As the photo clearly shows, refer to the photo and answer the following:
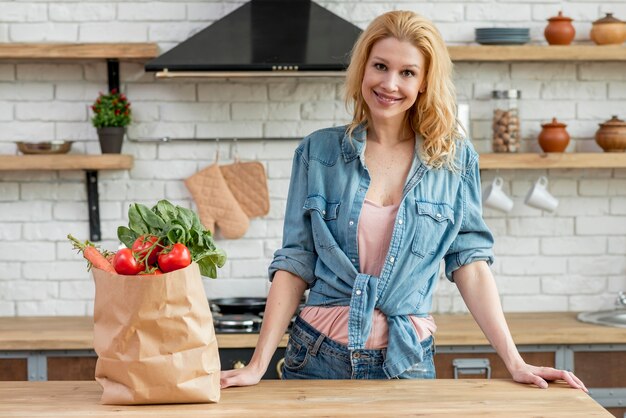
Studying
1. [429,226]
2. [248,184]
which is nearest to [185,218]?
[429,226]

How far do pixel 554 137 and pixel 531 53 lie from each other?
1.13 ft

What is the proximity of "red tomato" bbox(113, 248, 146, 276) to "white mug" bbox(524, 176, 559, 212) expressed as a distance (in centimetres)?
245

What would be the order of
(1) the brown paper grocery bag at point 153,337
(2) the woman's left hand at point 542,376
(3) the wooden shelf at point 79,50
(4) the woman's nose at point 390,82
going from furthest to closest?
1. (3) the wooden shelf at point 79,50
2. (4) the woman's nose at point 390,82
3. (2) the woman's left hand at point 542,376
4. (1) the brown paper grocery bag at point 153,337

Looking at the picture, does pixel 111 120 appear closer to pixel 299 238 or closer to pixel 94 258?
pixel 299 238

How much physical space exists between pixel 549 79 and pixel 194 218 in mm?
2492

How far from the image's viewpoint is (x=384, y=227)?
2.20 metres

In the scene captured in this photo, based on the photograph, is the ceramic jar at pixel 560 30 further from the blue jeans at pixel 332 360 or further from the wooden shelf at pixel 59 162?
the blue jeans at pixel 332 360

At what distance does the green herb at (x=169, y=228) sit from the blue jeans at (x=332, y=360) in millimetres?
471

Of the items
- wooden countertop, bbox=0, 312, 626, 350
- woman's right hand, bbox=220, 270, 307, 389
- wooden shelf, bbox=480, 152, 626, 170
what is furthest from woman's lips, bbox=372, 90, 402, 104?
wooden shelf, bbox=480, 152, 626, 170

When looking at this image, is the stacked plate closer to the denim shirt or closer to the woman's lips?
the denim shirt

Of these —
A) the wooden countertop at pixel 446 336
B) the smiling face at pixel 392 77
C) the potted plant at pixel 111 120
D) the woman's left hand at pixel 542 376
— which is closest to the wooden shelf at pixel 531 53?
the wooden countertop at pixel 446 336

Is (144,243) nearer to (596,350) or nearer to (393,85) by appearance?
(393,85)

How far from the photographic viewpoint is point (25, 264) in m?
3.89

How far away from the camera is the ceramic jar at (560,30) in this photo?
3.76 metres
